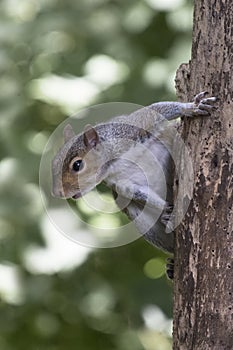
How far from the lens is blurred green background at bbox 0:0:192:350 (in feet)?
7.20

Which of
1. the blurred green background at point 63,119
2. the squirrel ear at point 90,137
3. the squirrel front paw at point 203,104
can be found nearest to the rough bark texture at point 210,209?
the squirrel front paw at point 203,104

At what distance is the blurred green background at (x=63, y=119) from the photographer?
2193mm

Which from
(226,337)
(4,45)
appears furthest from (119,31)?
(226,337)

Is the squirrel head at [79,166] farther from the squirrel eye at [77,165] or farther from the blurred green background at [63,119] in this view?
the blurred green background at [63,119]

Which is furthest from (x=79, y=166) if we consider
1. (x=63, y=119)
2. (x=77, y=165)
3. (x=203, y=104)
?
(x=63, y=119)

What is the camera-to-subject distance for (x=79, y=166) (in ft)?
5.48

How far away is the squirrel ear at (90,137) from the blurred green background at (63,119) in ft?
1.57

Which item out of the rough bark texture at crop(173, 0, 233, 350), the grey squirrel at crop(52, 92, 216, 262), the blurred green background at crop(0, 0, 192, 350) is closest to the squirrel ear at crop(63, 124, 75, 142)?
the grey squirrel at crop(52, 92, 216, 262)

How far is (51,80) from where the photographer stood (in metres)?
2.25

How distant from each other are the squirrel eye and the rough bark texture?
0.62 ft

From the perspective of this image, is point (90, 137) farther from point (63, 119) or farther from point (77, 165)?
point (63, 119)

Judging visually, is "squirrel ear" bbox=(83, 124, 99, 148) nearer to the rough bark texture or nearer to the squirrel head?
the squirrel head

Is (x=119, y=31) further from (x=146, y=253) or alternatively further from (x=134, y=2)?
(x=146, y=253)

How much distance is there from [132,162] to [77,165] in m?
0.11
